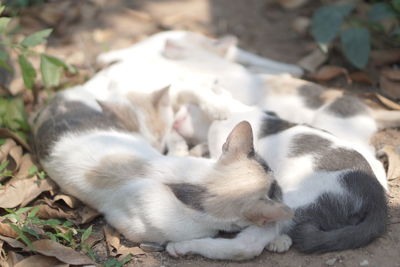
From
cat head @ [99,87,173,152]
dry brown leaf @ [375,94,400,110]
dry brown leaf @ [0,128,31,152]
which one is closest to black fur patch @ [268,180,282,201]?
cat head @ [99,87,173,152]

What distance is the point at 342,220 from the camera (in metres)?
3.49

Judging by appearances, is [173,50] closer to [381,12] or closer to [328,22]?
[328,22]

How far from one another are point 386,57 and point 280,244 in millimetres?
2956

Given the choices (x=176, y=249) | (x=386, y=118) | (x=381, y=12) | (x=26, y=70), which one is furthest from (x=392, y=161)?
(x=26, y=70)

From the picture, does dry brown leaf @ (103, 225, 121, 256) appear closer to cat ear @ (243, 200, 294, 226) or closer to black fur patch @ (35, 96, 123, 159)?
black fur patch @ (35, 96, 123, 159)

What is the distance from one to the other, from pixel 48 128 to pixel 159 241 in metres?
1.42

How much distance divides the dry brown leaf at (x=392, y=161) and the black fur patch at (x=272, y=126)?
0.84 metres

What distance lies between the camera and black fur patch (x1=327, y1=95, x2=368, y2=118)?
179 inches

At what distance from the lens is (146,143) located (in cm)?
439

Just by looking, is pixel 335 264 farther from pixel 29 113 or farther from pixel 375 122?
pixel 29 113

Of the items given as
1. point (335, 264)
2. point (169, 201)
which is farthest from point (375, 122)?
point (169, 201)

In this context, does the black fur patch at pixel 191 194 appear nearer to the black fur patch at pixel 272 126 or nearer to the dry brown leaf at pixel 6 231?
the black fur patch at pixel 272 126

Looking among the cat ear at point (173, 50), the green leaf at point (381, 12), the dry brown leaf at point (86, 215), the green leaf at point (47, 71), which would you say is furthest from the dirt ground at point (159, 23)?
the dry brown leaf at point (86, 215)

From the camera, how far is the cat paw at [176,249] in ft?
11.4
